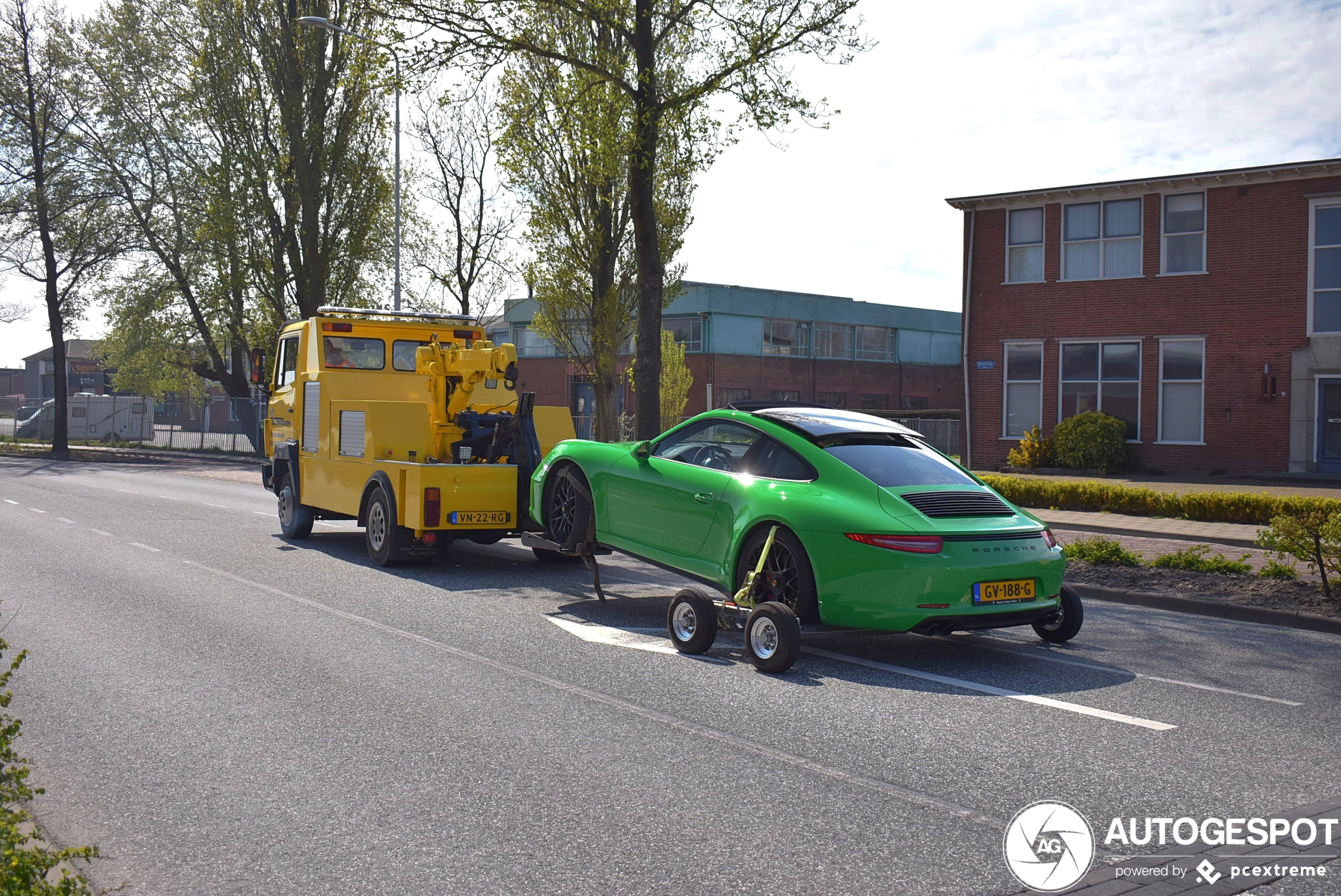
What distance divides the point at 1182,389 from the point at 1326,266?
140 inches

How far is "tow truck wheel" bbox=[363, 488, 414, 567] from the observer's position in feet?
39.0

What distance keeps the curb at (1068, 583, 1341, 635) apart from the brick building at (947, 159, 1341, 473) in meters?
15.0

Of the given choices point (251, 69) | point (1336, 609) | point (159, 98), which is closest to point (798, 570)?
point (1336, 609)

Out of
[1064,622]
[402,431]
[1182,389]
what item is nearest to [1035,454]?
[1182,389]

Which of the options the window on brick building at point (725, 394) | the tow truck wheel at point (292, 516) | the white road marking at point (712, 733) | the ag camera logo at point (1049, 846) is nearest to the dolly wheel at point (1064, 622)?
the white road marking at point (712, 733)

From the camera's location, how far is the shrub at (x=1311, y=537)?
9727mm

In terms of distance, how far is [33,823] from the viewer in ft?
14.6

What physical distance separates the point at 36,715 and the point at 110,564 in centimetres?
656

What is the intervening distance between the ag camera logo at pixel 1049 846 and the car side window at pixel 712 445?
3.89 meters

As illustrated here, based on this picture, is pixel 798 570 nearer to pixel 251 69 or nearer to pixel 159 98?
pixel 251 69

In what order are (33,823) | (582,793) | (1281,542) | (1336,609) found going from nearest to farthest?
1. (33,823)
2. (582,793)
3. (1336,609)
4. (1281,542)

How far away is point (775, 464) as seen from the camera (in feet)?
26.4

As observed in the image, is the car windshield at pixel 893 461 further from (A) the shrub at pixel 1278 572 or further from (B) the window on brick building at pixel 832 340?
(B) the window on brick building at pixel 832 340

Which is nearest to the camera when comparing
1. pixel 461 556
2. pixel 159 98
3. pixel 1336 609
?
pixel 1336 609
